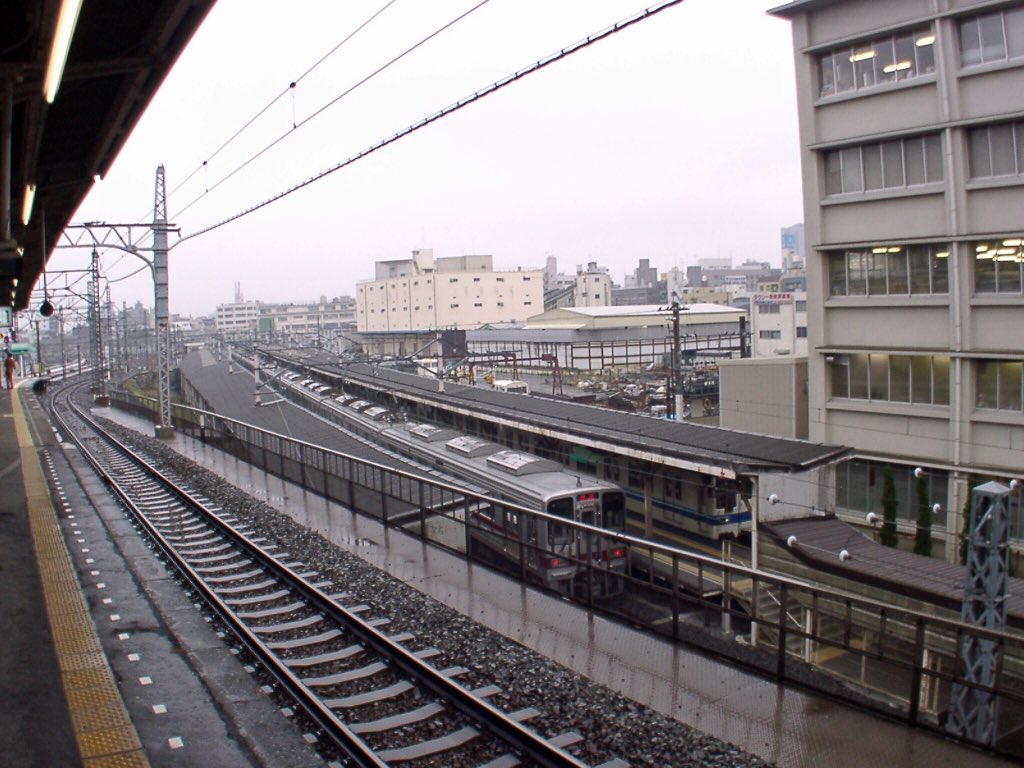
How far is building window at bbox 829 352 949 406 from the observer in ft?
40.1

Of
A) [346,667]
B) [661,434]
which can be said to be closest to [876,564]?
[661,434]

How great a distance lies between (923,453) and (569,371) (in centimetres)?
1877

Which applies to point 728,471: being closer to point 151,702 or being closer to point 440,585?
point 440,585

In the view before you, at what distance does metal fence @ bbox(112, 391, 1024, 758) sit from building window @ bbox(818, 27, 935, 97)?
895cm

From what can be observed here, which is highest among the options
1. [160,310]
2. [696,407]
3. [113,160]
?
[113,160]

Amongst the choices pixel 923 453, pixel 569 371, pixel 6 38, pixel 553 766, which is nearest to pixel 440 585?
pixel 553 766

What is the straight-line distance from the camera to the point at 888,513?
1188 centimetres

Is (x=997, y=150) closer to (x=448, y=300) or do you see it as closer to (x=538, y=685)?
(x=538, y=685)

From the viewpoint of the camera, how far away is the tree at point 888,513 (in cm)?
1155

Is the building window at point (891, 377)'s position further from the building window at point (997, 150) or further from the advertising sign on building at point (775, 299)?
the advertising sign on building at point (775, 299)

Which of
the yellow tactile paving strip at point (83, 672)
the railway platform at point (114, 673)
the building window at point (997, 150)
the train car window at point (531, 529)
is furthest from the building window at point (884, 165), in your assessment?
the yellow tactile paving strip at point (83, 672)

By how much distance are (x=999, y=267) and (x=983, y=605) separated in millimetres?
9119

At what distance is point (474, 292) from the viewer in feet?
170

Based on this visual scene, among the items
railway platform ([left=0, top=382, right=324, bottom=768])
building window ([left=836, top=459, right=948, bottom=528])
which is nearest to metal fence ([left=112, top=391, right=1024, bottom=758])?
railway platform ([left=0, top=382, right=324, bottom=768])
